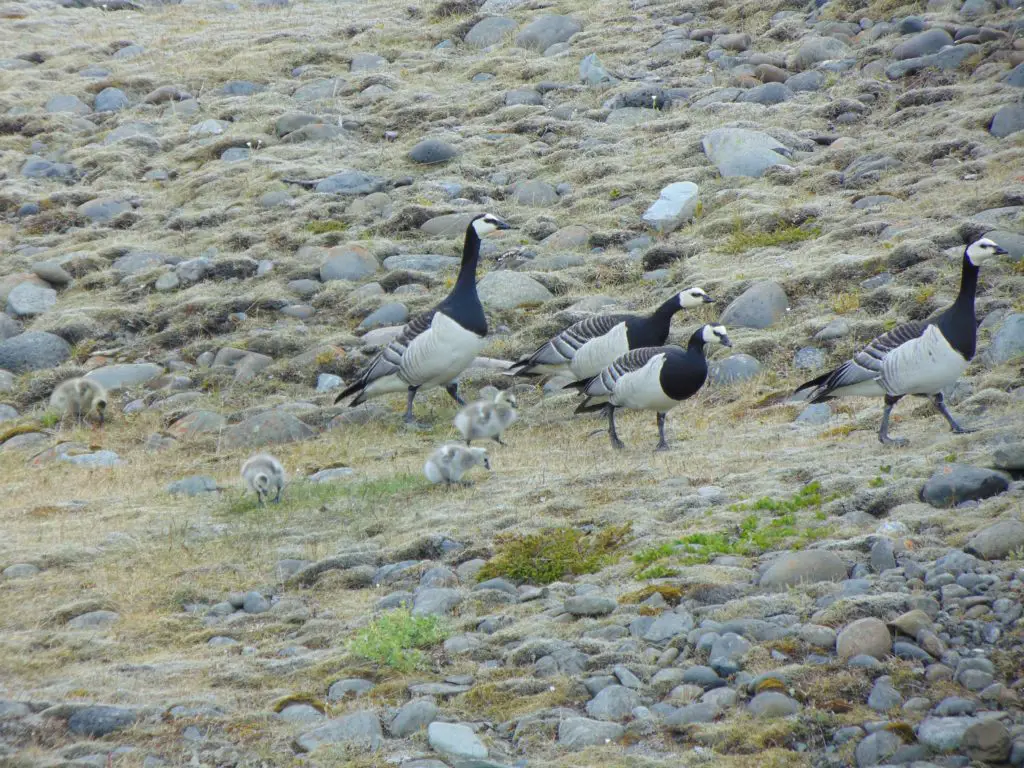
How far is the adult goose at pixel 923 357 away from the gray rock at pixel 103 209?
1589 centimetres

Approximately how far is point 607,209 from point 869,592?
44.8 feet

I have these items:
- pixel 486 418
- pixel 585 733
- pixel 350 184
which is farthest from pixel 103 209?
pixel 585 733

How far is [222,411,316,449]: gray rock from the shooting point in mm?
15227

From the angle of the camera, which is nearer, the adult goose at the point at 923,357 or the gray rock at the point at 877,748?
the gray rock at the point at 877,748

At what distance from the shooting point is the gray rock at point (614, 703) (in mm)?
7043

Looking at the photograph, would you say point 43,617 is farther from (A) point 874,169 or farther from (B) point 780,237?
(A) point 874,169

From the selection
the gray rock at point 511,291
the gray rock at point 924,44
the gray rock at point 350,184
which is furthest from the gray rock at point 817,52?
the gray rock at point 511,291

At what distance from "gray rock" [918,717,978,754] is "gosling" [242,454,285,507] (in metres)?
7.36

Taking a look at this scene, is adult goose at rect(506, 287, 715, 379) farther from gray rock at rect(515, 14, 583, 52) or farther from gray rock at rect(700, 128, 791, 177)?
gray rock at rect(515, 14, 583, 52)

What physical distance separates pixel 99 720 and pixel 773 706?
13.0 ft

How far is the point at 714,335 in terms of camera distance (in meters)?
13.1

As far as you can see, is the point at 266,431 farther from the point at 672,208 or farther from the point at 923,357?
the point at 672,208

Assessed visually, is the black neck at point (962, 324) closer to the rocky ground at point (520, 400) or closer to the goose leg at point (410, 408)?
the rocky ground at point (520, 400)

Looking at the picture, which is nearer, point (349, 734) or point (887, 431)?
point (349, 734)
